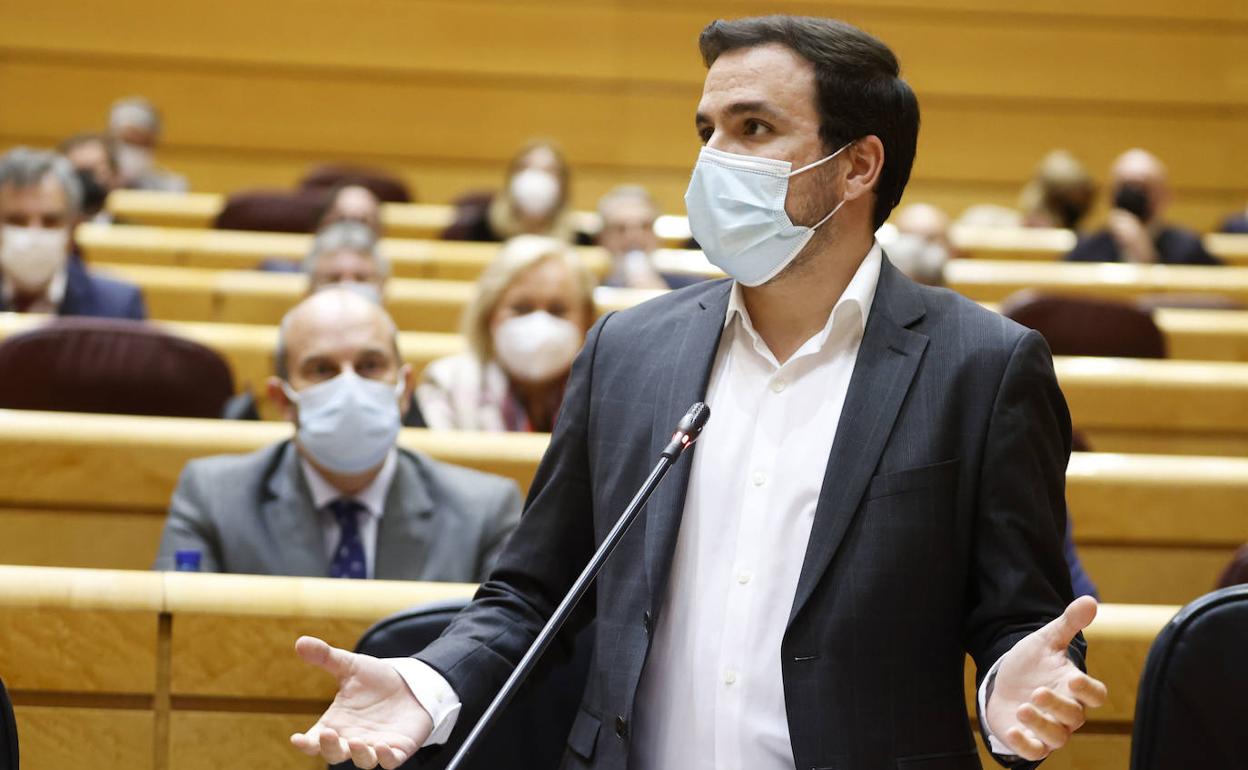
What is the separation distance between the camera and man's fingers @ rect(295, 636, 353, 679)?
112 cm

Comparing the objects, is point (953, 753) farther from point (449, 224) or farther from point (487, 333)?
point (449, 224)

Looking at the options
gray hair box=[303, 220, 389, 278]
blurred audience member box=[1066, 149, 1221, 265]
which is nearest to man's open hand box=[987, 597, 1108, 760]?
gray hair box=[303, 220, 389, 278]

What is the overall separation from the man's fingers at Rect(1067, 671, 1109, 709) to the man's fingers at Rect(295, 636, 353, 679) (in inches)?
21.9

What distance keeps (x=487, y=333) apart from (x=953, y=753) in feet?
6.57

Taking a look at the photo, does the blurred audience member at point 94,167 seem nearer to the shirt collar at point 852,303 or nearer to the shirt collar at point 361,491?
the shirt collar at point 361,491

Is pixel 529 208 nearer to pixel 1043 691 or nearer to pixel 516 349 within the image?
pixel 516 349

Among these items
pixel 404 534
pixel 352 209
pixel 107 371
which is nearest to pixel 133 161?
pixel 352 209

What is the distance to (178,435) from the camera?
92.4 inches

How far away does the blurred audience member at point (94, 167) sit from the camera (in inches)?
201

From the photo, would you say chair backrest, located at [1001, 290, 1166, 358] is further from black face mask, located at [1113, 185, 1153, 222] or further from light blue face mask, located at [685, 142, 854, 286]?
light blue face mask, located at [685, 142, 854, 286]

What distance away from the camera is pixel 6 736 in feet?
4.22

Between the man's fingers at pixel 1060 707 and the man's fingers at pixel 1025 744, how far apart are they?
2 cm

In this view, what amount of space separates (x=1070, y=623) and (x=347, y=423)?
140cm

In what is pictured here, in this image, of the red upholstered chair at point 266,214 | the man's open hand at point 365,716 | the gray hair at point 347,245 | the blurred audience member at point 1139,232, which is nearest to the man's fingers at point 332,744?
the man's open hand at point 365,716
